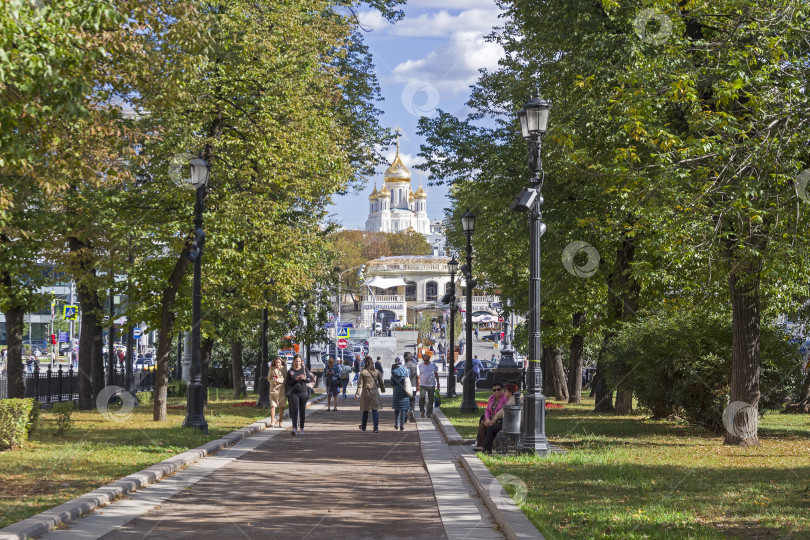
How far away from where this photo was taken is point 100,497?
1018cm

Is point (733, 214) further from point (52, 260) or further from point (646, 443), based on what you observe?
point (52, 260)

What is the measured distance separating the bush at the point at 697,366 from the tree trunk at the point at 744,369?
1.55 metres

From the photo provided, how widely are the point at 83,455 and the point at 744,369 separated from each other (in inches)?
439

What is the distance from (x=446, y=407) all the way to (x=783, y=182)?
18.7 meters

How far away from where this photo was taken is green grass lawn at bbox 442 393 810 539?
28.1 feet

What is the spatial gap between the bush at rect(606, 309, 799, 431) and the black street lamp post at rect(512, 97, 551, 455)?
460 centimetres

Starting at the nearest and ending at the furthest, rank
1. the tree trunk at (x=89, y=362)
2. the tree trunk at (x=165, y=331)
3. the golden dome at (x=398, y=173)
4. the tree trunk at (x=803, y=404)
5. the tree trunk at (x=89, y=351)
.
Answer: the tree trunk at (x=165, y=331), the tree trunk at (x=89, y=351), the tree trunk at (x=89, y=362), the tree trunk at (x=803, y=404), the golden dome at (x=398, y=173)

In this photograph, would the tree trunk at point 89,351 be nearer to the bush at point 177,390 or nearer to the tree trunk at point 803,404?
the bush at point 177,390

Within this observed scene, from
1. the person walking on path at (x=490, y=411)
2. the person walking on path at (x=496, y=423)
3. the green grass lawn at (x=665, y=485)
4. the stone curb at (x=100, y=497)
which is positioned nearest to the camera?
the stone curb at (x=100, y=497)

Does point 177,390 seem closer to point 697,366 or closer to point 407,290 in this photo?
point 697,366

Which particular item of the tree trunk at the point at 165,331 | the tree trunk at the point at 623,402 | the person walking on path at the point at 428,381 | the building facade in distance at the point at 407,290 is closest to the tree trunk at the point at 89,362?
the tree trunk at the point at 165,331

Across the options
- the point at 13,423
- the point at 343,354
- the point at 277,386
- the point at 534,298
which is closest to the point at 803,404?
the point at 277,386

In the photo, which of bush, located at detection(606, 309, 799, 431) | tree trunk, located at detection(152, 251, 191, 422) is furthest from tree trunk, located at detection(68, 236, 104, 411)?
bush, located at detection(606, 309, 799, 431)

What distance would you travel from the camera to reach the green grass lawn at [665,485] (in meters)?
8.55
